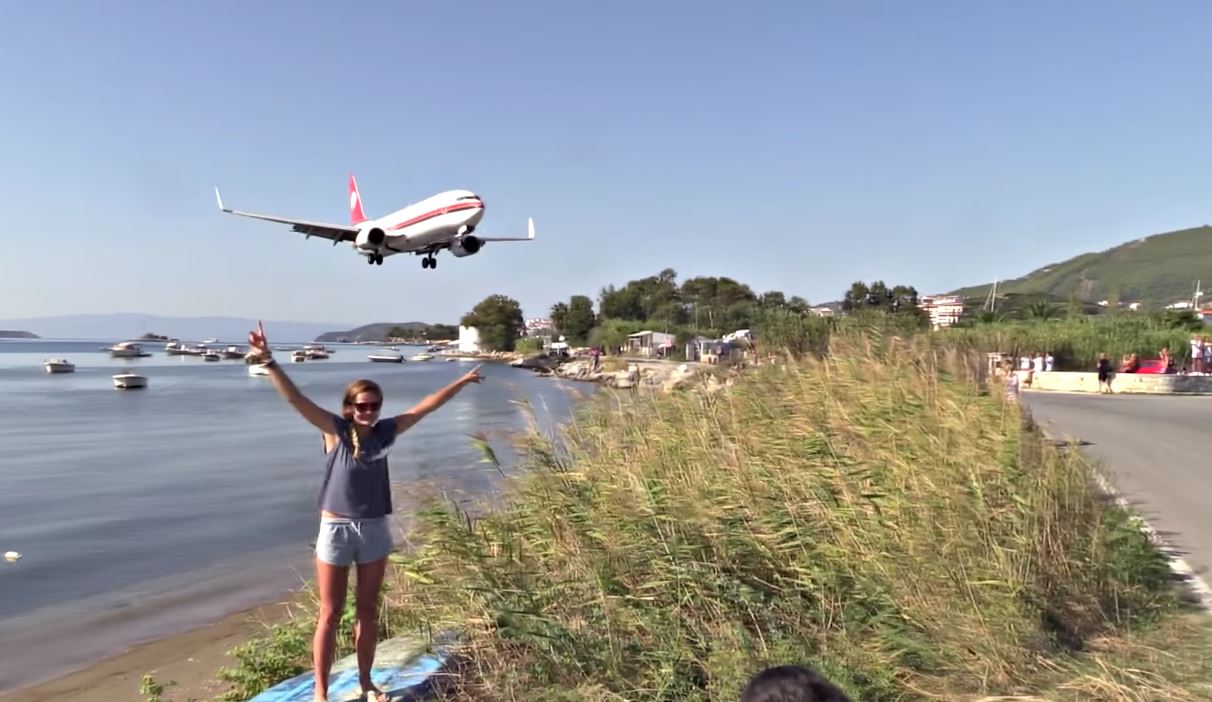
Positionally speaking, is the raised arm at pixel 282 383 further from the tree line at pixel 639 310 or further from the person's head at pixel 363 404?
the tree line at pixel 639 310

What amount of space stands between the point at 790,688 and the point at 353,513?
2.98 metres

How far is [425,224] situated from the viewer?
5055mm

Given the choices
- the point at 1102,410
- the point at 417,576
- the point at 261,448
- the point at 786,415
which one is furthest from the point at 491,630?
the point at 261,448

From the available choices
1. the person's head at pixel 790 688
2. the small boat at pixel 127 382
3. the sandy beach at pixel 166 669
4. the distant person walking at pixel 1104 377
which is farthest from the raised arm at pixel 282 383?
the small boat at pixel 127 382

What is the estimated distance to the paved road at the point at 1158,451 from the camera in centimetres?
754

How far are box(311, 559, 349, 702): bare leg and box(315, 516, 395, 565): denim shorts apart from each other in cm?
6

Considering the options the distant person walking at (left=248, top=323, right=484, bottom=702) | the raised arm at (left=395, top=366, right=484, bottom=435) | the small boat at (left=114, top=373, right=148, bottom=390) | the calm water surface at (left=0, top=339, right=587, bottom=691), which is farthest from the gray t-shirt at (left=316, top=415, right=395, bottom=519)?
the small boat at (left=114, top=373, right=148, bottom=390)

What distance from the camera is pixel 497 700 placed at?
4.21m

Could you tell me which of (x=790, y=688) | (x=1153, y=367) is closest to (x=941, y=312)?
(x=1153, y=367)

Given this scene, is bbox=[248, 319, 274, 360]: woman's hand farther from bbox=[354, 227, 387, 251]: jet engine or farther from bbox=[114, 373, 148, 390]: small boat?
bbox=[114, 373, 148, 390]: small boat

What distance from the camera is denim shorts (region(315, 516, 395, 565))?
414 centimetres

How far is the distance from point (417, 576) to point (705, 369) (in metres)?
5.68

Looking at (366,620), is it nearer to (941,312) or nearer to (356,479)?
(356,479)

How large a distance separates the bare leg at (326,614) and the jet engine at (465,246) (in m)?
2.11
